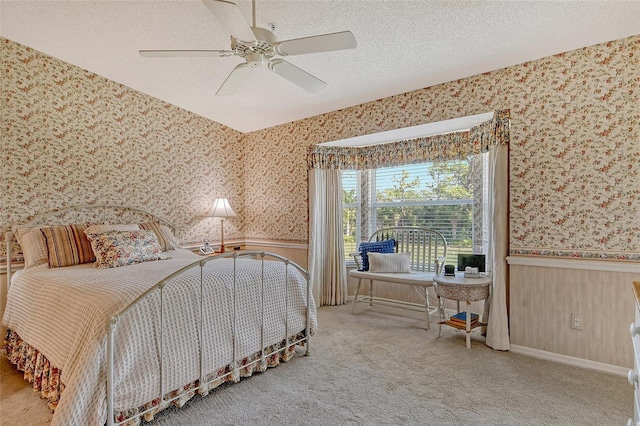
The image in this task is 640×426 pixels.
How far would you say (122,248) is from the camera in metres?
2.88

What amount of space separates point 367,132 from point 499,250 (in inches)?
76.0

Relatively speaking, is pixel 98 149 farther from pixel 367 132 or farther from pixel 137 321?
pixel 367 132

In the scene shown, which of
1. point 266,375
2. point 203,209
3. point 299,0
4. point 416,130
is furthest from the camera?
point 203,209

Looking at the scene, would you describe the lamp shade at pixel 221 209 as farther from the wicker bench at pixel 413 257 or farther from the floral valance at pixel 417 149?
the wicker bench at pixel 413 257

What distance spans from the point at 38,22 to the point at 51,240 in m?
1.79

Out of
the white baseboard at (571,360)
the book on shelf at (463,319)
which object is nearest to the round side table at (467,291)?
the book on shelf at (463,319)

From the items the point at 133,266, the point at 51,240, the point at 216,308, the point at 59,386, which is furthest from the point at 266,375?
the point at 51,240

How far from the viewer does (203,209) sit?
4539mm

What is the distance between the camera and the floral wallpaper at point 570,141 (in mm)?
2508

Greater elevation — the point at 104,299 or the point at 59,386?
the point at 104,299

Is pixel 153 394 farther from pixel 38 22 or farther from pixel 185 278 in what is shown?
pixel 38 22

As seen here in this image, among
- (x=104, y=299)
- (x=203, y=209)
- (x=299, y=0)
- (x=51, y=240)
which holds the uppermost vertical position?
(x=299, y=0)

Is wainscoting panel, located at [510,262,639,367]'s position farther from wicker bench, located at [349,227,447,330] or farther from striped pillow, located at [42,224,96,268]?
striped pillow, located at [42,224,96,268]

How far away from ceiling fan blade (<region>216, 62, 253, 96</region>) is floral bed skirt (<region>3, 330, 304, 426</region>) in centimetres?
207
